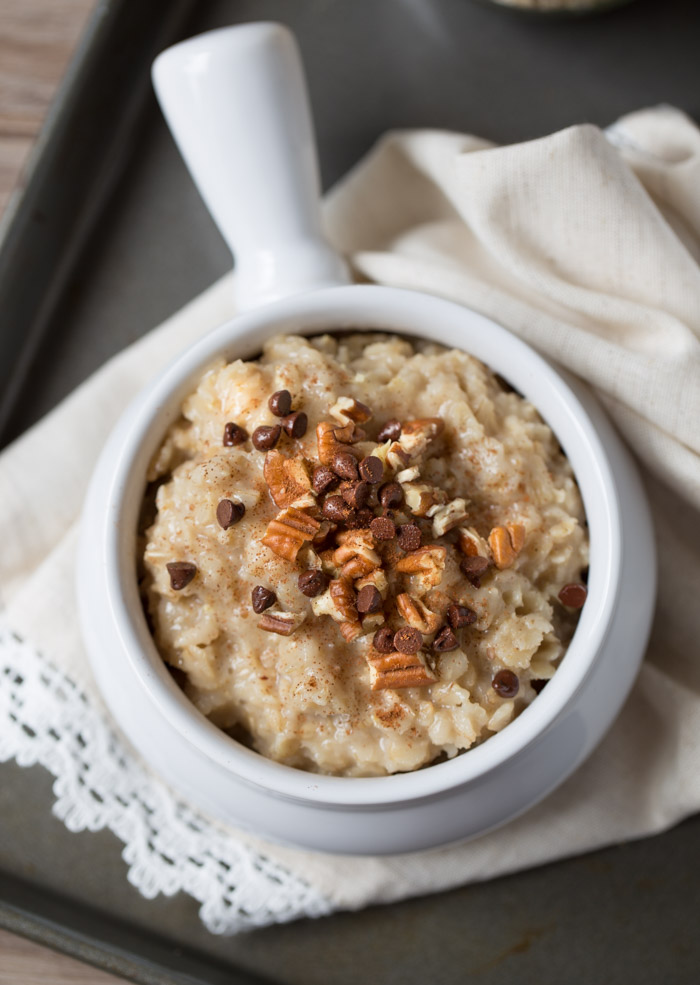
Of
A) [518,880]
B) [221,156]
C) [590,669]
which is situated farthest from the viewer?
[518,880]

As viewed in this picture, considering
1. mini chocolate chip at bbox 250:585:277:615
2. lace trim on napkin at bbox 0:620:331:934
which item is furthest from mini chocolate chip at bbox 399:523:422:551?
lace trim on napkin at bbox 0:620:331:934

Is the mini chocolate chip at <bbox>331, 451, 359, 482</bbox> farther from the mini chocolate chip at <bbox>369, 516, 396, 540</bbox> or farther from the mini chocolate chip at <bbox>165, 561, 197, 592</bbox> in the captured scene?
the mini chocolate chip at <bbox>165, 561, 197, 592</bbox>

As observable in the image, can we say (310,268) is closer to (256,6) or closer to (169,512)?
(169,512)

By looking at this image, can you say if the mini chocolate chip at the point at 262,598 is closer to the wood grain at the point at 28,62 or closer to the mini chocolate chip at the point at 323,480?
the mini chocolate chip at the point at 323,480

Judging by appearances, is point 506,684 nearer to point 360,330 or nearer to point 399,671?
point 399,671

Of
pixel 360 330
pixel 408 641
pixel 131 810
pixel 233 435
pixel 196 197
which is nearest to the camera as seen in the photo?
pixel 408 641

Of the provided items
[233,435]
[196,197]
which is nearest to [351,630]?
[233,435]

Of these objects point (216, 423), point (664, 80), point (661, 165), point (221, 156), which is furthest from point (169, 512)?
point (664, 80)
